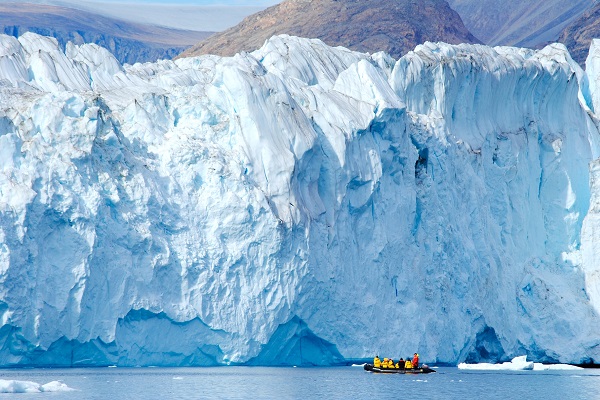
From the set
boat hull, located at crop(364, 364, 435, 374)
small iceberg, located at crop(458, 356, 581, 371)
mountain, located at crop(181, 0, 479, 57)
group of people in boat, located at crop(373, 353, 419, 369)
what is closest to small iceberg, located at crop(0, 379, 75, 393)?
boat hull, located at crop(364, 364, 435, 374)

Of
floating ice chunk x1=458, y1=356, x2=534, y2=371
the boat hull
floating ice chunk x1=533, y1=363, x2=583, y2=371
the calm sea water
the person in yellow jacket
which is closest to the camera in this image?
the calm sea water

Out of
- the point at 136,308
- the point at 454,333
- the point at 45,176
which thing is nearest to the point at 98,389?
the point at 136,308

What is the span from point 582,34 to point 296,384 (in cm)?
6855

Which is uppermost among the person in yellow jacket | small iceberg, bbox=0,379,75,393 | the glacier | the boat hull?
the glacier

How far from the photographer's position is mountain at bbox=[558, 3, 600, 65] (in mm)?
89562

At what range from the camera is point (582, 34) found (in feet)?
302

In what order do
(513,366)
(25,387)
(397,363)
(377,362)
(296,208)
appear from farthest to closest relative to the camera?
(513,366), (397,363), (377,362), (296,208), (25,387)

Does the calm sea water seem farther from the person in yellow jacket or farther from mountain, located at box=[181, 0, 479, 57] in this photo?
mountain, located at box=[181, 0, 479, 57]

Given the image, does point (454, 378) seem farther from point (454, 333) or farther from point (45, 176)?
point (45, 176)

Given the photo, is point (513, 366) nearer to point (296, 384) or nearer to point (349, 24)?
point (296, 384)

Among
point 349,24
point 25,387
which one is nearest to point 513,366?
point 25,387

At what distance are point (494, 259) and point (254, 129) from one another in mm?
9765

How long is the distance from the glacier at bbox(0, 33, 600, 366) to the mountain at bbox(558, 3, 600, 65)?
49003 mm

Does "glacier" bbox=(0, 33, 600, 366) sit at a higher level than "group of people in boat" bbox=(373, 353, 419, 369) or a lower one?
higher
